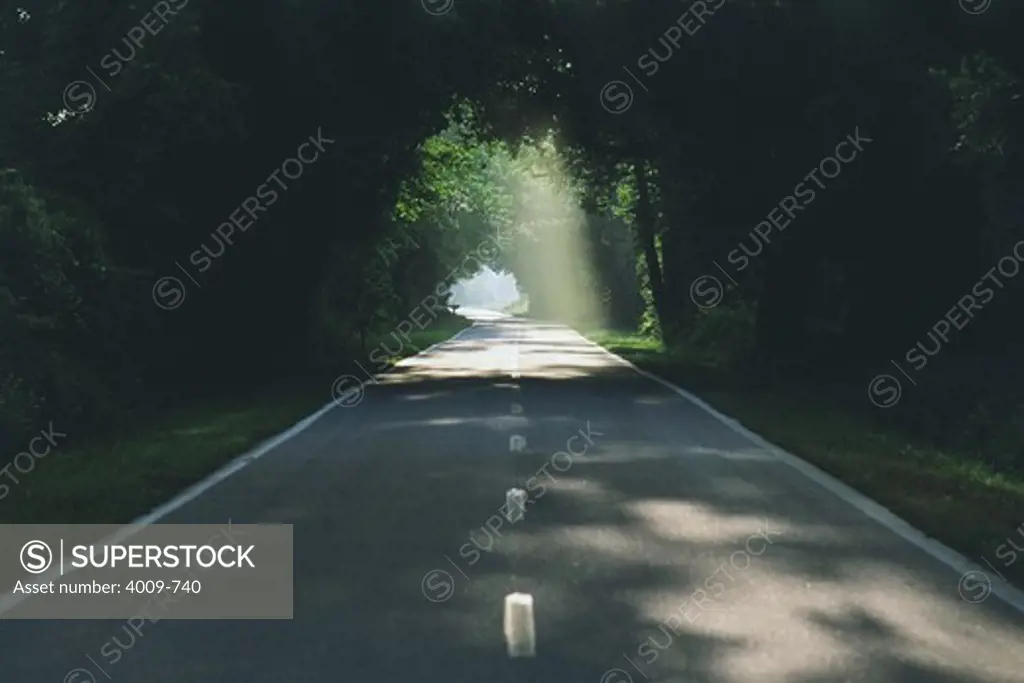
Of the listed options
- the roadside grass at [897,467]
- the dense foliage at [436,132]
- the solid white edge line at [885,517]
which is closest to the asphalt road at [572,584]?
the solid white edge line at [885,517]

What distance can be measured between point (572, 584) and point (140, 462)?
24.0 ft

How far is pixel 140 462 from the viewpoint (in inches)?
572

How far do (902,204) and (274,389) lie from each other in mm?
12538

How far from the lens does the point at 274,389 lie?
2669 centimetres

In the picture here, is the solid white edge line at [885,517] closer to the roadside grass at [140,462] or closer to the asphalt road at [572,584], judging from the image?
the asphalt road at [572,584]

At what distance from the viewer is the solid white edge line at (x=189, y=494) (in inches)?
324

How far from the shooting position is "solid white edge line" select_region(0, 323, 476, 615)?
822 centimetres

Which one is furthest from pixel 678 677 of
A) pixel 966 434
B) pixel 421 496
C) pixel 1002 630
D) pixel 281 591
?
pixel 966 434

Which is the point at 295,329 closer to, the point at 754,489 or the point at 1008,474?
the point at 1008,474

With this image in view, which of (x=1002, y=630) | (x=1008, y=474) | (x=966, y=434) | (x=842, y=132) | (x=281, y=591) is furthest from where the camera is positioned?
(x=842, y=132)

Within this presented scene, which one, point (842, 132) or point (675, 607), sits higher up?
point (842, 132)

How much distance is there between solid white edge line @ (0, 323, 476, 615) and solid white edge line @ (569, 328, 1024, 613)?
549 cm

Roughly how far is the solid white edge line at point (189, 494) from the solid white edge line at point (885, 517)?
549 centimetres

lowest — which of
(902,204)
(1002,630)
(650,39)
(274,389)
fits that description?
(1002,630)
